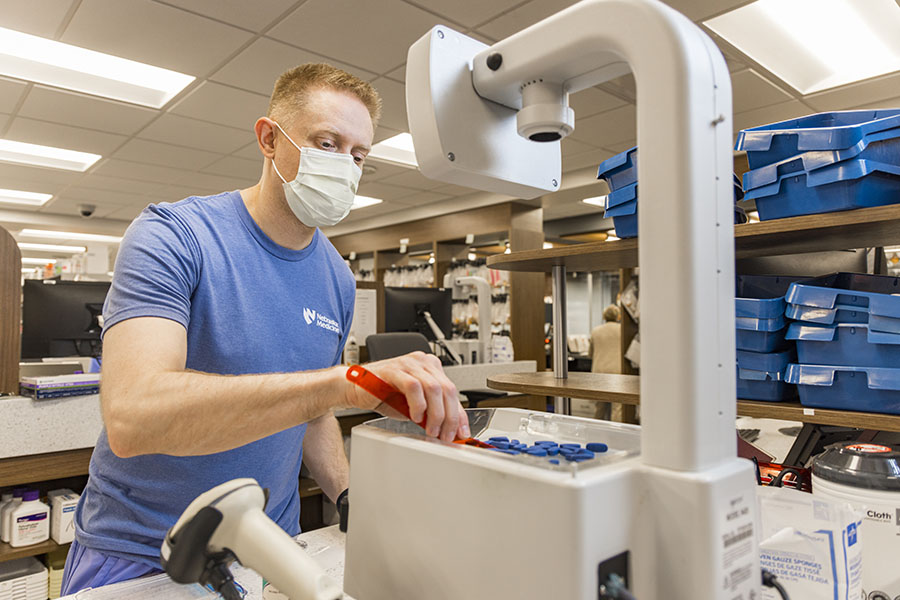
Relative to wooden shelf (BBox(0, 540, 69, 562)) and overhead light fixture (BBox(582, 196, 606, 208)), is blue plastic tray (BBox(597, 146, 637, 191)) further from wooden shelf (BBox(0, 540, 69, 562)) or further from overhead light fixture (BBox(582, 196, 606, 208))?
overhead light fixture (BBox(582, 196, 606, 208))

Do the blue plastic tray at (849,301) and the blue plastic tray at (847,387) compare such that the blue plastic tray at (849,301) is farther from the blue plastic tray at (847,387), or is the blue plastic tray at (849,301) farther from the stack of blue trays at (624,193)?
the stack of blue trays at (624,193)

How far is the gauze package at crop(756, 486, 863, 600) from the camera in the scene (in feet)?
2.33

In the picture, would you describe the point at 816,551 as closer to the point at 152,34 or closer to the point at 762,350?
the point at 762,350

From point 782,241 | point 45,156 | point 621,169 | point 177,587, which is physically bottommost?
point 177,587

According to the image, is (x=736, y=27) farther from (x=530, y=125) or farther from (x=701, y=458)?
(x=701, y=458)

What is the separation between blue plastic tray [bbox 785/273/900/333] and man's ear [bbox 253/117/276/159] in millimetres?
1189

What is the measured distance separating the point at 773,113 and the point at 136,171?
5229 mm

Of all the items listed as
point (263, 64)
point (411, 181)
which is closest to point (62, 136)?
point (263, 64)

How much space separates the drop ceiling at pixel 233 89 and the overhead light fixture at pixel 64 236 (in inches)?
85.3

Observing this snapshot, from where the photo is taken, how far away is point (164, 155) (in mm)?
4785

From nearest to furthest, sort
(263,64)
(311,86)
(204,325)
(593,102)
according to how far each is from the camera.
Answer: (204,325), (311,86), (263,64), (593,102)

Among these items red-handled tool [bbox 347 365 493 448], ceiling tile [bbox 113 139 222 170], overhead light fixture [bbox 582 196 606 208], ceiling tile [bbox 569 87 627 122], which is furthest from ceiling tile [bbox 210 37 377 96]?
overhead light fixture [bbox 582 196 606 208]

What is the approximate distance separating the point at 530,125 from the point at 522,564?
0.41 m

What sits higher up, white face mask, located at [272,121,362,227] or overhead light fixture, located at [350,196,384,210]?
overhead light fixture, located at [350,196,384,210]
